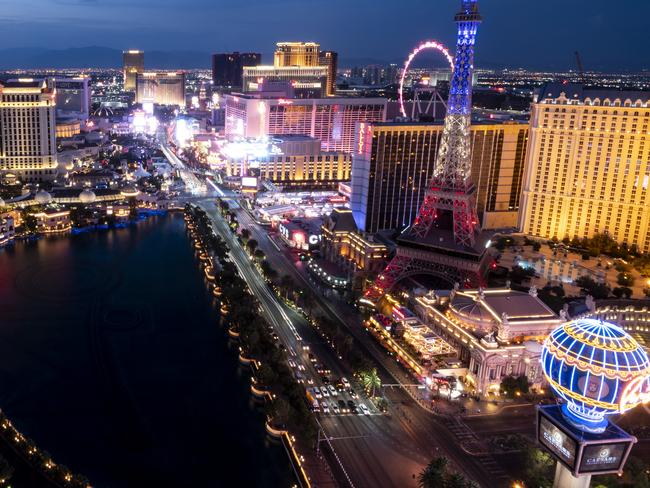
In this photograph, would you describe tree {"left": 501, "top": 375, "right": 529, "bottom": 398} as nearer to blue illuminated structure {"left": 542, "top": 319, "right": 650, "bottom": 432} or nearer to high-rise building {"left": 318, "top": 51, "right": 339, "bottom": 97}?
blue illuminated structure {"left": 542, "top": 319, "right": 650, "bottom": 432}

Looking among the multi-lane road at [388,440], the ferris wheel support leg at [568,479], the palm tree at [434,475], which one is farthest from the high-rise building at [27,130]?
the ferris wheel support leg at [568,479]

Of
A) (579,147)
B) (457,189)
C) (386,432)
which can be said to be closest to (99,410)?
(386,432)

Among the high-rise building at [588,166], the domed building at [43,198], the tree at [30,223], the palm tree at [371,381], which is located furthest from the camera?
the domed building at [43,198]

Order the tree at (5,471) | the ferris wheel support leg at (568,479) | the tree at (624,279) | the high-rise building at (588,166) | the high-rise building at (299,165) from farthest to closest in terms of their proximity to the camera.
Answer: the high-rise building at (299,165), the high-rise building at (588,166), the tree at (624,279), the tree at (5,471), the ferris wheel support leg at (568,479)

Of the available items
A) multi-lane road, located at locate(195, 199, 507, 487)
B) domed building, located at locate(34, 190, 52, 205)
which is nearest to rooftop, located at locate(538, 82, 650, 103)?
multi-lane road, located at locate(195, 199, 507, 487)

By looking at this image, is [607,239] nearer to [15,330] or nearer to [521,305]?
[521,305]

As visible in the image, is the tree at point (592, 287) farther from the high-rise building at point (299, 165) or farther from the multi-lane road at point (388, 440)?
the high-rise building at point (299, 165)

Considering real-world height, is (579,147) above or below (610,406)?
above
